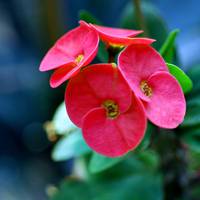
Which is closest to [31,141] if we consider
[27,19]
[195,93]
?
[27,19]

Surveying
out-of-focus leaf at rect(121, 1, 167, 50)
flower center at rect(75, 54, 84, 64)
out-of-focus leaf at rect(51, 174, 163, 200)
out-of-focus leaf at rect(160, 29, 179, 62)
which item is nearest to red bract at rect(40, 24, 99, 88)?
flower center at rect(75, 54, 84, 64)

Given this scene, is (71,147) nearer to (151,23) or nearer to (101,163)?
(101,163)

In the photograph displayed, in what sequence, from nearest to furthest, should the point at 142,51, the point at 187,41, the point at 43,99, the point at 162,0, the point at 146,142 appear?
the point at 142,51, the point at 146,142, the point at 187,41, the point at 162,0, the point at 43,99

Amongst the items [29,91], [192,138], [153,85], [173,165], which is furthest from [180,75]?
[29,91]

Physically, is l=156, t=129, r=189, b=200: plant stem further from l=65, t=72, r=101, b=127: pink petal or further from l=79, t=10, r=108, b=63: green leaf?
l=65, t=72, r=101, b=127: pink petal

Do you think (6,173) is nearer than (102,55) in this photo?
No

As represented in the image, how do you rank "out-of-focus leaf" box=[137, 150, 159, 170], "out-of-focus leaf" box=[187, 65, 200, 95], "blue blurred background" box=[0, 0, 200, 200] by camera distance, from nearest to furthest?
"out-of-focus leaf" box=[187, 65, 200, 95]
"out-of-focus leaf" box=[137, 150, 159, 170]
"blue blurred background" box=[0, 0, 200, 200]

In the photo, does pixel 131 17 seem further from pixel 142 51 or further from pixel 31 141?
pixel 31 141
